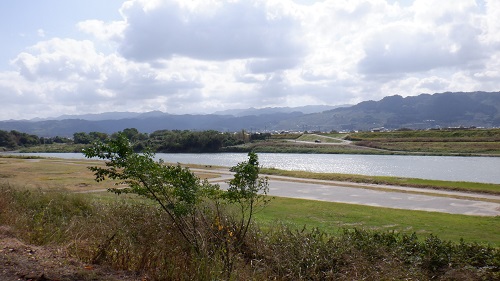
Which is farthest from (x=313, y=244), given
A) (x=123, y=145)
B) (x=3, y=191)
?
(x=3, y=191)

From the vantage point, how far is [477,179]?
48250mm

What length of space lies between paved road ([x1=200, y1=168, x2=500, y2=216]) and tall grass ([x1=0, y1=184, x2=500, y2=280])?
18.4 m

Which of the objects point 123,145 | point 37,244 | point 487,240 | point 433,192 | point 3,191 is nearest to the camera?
point 123,145

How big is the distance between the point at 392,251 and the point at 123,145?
6546 millimetres

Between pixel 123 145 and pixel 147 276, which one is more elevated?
pixel 123 145

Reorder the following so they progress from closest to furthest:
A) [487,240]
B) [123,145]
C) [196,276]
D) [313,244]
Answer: [196,276] < [123,145] < [313,244] < [487,240]

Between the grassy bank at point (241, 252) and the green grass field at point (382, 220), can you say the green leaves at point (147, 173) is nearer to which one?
the grassy bank at point (241, 252)

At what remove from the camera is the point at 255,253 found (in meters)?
10.3

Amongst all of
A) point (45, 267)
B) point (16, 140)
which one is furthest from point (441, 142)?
point (16, 140)

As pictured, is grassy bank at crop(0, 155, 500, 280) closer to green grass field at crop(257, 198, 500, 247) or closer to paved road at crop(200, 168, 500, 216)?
green grass field at crop(257, 198, 500, 247)

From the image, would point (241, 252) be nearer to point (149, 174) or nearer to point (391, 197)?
point (149, 174)

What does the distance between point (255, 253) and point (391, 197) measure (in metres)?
25.4

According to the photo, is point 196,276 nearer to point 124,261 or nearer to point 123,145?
point 124,261

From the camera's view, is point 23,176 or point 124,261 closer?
point 124,261
